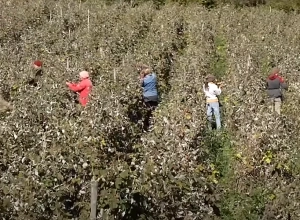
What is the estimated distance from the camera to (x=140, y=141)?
379 inches

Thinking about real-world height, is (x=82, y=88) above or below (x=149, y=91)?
above

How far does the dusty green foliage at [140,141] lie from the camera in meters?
6.56

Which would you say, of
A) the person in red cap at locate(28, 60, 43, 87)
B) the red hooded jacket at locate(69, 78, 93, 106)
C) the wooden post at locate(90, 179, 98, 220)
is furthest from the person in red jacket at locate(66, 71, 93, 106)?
the wooden post at locate(90, 179, 98, 220)

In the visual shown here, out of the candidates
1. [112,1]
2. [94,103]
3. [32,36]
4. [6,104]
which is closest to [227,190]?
[94,103]

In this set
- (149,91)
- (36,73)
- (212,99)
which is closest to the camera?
(149,91)

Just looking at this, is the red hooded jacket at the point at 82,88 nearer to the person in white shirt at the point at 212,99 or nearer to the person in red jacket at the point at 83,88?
the person in red jacket at the point at 83,88

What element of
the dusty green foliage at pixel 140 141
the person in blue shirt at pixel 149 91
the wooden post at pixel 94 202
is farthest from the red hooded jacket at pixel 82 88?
the wooden post at pixel 94 202

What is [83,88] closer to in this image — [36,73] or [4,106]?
[4,106]

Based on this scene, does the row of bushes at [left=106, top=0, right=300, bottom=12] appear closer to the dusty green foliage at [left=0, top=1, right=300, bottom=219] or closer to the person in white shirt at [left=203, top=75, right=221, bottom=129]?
the dusty green foliage at [left=0, top=1, right=300, bottom=219]

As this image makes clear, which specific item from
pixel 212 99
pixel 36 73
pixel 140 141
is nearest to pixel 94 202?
pixel 140 141

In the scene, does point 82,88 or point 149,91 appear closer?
point 82,88

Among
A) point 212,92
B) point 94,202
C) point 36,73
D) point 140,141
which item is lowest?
point 212,92

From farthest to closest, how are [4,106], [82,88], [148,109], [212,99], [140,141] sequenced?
[212,99]
[148,109]
[4,106]
[82,88]
[140,141]

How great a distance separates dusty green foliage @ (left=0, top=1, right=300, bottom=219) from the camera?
656 cm
